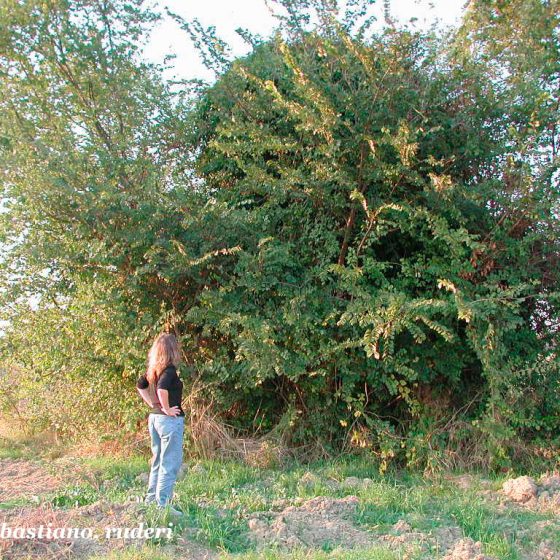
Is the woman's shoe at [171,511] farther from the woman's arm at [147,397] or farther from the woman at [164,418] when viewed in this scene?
the woman's arm at [147,397]

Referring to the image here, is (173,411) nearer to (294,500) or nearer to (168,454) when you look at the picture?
(168,454)

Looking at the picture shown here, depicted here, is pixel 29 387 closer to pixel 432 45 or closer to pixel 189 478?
pixel 189 478

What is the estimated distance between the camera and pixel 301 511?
5.83 meters

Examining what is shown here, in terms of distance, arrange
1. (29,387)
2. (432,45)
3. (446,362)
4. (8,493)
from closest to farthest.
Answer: (8,493) → (446,362) → (432,45) → (29,387)

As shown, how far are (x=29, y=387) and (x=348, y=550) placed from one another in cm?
652

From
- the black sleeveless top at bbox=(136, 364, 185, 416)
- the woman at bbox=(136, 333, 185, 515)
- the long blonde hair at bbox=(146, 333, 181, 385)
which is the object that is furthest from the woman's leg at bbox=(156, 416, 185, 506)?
the long blonde hair at bbox=(146, 333, 181, 385)

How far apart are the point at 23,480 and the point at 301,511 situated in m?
3.76

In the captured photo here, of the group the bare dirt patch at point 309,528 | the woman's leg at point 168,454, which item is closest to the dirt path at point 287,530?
the bare dirt patch at point 309,528

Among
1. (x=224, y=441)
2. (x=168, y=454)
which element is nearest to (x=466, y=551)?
(x=168, y=454)

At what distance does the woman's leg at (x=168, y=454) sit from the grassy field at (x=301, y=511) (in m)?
0.21

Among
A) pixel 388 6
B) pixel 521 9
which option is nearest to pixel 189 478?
pixel 388 6

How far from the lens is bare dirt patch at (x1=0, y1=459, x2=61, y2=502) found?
6.99 m

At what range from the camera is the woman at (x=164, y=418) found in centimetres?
592

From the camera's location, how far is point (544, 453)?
25.8 ft
